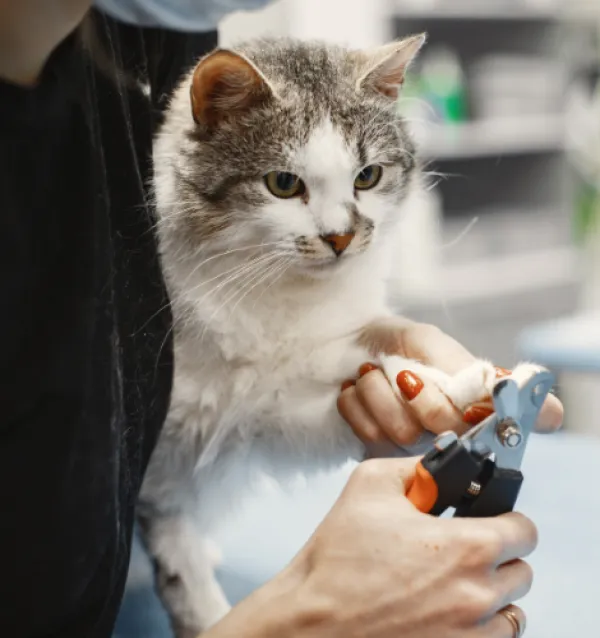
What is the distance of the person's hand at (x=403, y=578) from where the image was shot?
491 millimetres

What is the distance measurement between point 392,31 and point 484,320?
626mm

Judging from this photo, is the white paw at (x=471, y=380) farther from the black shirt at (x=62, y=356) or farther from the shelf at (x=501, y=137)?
the shelf at (x=501, y=137)

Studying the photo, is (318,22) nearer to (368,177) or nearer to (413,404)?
(368,177)

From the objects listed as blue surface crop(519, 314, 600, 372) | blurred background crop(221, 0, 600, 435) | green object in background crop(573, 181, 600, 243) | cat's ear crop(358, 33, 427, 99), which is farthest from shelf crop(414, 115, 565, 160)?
cat's ear crop(358, 33, 427, 99)

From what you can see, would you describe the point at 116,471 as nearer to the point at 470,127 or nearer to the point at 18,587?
the point at 18,587

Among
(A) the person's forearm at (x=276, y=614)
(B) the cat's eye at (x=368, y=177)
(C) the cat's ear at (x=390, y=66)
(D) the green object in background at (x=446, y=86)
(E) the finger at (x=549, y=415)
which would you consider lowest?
(D) the green object in background at (x=446, y=86)

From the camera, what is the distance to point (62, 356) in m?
0.53

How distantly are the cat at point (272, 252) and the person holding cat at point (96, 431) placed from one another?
10cm

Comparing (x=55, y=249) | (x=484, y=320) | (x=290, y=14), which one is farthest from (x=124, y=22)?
(x=484, y=320)

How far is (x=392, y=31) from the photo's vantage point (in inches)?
56.1

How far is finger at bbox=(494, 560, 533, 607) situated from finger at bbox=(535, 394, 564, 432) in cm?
9

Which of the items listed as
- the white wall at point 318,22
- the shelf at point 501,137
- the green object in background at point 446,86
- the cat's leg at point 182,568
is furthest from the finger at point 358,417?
the green object in background at point 446,86

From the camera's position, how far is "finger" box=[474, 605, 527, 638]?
0.51 m

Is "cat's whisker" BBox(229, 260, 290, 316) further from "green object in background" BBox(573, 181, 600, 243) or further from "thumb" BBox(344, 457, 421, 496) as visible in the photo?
"green object in background" BBox(573, 181, 600, 243)
